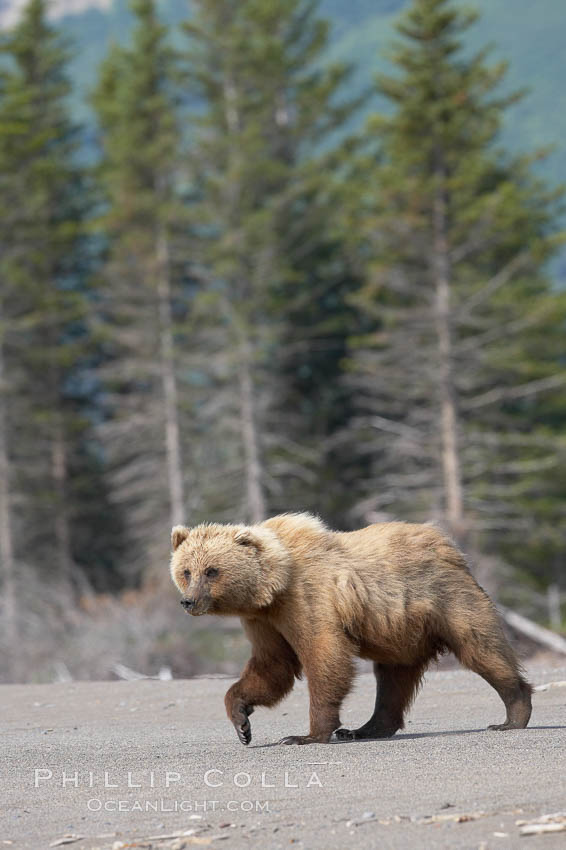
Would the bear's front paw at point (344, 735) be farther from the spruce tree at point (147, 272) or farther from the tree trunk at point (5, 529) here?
the spruce tree at point (147, 272)

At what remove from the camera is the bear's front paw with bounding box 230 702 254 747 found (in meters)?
7.88

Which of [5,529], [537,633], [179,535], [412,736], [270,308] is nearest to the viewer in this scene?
[412,736]

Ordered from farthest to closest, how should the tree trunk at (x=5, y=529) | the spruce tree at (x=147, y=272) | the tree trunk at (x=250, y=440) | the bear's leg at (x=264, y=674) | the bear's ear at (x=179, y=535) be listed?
the spruce tree at (x=147, y=272) < the tree trunk at (x=250, y=440) < the tree trunk at (x=5, y=529) < the bear's ear at (x=179, y=535) < the bear's leg at (x=264, y=674)

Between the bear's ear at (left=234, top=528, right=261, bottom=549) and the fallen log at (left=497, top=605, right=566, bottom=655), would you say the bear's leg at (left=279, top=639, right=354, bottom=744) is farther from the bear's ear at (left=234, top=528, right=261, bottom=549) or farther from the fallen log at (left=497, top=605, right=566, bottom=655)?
the fallen log at (left=497, top=605, right=566, bottom=655)

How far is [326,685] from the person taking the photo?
25.6 feet

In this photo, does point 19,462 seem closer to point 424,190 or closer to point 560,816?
point 424,190

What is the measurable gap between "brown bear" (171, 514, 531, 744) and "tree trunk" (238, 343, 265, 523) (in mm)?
27933

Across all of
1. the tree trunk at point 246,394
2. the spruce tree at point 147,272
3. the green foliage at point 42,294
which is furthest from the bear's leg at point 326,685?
the green foliage at point 42,294

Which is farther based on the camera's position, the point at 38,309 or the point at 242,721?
the point at 38,309

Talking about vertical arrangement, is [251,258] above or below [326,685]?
above

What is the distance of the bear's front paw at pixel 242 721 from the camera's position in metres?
7.88

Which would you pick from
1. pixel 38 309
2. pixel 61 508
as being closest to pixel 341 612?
pixel 61 508

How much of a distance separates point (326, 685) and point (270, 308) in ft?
106

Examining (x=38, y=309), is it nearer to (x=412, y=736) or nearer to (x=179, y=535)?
(x=179, y=535)
